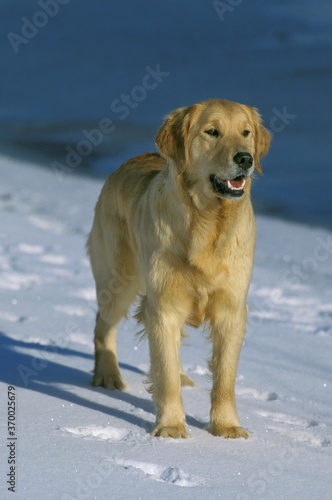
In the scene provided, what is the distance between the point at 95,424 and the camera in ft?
16.5

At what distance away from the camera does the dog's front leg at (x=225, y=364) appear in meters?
5.19

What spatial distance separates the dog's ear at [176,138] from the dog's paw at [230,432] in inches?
52.3

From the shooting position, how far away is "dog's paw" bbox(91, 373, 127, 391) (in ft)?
19.9

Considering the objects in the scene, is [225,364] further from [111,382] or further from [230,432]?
[111,382]

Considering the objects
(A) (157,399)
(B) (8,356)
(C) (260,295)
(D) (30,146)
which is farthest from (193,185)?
(D) (30,146)

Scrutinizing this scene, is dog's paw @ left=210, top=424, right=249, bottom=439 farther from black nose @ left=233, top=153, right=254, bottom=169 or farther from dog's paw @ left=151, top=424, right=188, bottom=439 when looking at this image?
black nose @ left=233, top=153, right=254, bottom=169

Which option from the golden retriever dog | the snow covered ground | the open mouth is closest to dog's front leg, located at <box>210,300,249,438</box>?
the golden retriever dog

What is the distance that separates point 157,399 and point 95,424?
350 millimetres

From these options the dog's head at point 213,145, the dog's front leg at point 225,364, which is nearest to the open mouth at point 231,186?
the dog's head at point 213,145

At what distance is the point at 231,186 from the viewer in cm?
493

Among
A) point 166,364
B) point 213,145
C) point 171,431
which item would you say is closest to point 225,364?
point 166,364

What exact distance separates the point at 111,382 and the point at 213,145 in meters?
1.78

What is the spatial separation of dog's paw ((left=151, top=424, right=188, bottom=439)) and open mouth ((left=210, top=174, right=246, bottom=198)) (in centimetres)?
119

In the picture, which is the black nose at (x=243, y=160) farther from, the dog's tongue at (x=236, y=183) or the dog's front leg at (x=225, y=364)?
the dog's front leg at (x=225, y=364)
